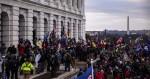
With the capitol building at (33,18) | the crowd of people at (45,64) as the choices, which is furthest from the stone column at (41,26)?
the crowd of people at (45,64)

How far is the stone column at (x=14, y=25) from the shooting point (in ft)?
103

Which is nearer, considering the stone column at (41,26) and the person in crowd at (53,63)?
the person in crowd at (53,63)

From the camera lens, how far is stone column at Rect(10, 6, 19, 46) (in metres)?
31.3

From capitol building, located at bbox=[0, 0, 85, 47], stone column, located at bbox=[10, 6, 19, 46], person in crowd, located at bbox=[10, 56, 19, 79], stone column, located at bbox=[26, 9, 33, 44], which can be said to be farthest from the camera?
stone column, located at bbox=[26, 9, 33, 44]

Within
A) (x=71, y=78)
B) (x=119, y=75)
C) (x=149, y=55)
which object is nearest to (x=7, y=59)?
(x=71, y=78)

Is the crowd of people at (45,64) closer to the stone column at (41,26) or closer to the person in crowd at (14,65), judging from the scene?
the person in crowd at (14,65)

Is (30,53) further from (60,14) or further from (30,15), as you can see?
(60,14)

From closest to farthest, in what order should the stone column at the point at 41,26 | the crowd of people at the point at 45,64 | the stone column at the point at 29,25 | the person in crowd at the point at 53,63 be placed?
the crowd of people at the point at 45,64
the person in crowd at the point at 53,63
the stone column at the point at 29,25
the stone column at the point at 41,26

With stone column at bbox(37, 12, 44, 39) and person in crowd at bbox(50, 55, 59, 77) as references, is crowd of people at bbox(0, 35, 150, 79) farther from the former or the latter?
stone column at bbox(37, 12, 44, 39)

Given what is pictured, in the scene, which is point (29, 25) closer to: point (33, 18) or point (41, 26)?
point (33, 18)

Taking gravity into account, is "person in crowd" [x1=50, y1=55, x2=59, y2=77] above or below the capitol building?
below

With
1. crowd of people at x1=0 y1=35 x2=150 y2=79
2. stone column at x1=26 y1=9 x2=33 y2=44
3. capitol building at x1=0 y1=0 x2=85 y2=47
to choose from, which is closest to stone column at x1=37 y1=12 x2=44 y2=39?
capitol building at x1=0 y1=0 x2=85 y2=47

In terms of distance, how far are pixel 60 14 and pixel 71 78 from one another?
24.3 metres

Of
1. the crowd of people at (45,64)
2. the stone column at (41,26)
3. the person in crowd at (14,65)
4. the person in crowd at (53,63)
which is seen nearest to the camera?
the person in crowd at (14,65)
